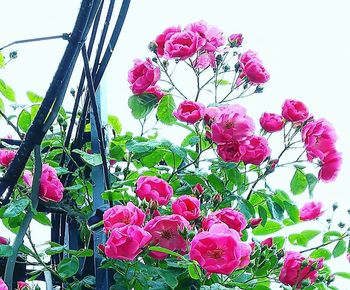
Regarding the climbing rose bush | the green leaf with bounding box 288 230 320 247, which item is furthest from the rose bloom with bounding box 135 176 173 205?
the green leaf with bounding box 288 230 320 247

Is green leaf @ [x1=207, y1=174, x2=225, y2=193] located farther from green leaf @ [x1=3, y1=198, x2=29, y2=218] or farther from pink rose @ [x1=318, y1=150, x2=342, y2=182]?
green leaf @ [x1=3, y1=198, x2=29, y2=218]

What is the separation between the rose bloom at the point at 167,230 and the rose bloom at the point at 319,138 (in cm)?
31

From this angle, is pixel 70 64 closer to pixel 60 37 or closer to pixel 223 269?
pixel 60 37

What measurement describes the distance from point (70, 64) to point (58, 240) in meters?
0.51

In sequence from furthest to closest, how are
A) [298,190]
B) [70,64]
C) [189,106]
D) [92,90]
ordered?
[298,190] → [189,106] → [92,90] → [70,64]

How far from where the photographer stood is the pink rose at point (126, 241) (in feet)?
2.94

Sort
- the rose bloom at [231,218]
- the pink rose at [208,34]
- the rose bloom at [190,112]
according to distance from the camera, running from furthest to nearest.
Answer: the pink rose at [208,34]
the rose bloom at [190,112]
the rose bloom at [231,218]

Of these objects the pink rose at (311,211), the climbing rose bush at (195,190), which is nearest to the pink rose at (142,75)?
the climbing rose bush at (195,190)

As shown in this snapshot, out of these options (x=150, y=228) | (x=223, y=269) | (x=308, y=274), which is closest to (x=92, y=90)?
(x=150, y=228)

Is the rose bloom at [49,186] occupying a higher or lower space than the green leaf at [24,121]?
lower

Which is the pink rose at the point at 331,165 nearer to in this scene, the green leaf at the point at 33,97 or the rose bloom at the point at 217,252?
the rose bloom at the point at 217,252

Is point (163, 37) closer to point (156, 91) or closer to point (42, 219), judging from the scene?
point (156, 91)

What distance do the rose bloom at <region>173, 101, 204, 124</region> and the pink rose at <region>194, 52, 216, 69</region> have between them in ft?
0.49

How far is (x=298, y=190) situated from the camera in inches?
48.8
